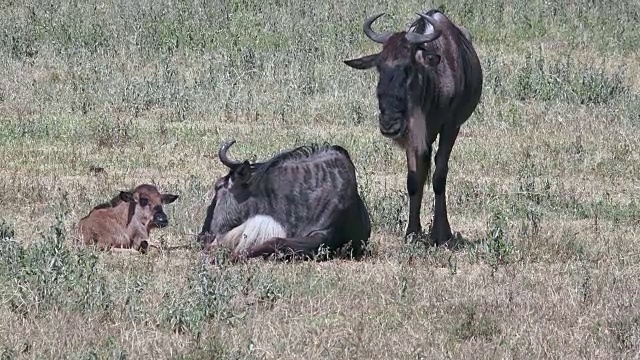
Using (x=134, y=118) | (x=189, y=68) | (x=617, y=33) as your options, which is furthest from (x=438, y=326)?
(x=617, y=33)

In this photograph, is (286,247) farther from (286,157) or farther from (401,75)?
(401,75)

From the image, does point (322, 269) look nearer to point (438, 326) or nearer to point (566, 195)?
point (438, 326)

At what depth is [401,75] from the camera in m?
10.3

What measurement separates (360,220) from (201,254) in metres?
1.30

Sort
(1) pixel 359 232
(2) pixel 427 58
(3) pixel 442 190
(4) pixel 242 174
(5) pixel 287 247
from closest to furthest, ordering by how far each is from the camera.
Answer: (5) pixel 287 247, (1) pixel 359 232, (4) pixel 242 174, (2) pixel 427 58, (3) pixel 442 190

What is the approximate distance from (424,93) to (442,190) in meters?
0.90

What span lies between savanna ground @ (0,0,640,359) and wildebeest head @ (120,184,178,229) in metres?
0.42

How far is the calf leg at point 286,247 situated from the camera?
31.0 ft

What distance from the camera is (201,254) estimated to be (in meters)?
9.39

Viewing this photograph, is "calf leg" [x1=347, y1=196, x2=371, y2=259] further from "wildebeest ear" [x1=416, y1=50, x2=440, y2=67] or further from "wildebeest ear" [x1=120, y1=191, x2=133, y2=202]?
"wildebeest ear" [x1=120, y1=191, x2=133, y2=202]

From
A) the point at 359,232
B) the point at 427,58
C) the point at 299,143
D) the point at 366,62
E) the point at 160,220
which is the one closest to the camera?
the point at 359,232

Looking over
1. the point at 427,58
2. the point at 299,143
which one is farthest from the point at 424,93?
the point at 299,143

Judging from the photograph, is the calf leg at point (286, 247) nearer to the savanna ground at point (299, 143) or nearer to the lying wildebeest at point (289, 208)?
the lying wildebeest at point (289, 208)

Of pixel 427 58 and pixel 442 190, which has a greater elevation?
pixel 427 58
